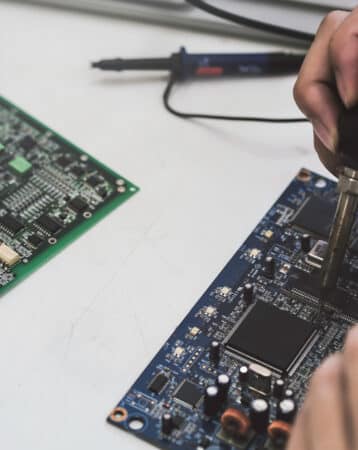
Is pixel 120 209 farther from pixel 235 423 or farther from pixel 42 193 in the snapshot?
pixel 235 423

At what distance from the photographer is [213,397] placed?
0.94 metres

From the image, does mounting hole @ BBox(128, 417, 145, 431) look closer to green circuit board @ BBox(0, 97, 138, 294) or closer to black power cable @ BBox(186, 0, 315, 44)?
green circuit board @ BBox(0, 97, 138, 294)

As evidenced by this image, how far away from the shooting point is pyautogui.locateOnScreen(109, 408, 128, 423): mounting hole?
37.8 inches

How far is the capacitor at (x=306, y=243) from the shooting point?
1.16 meters

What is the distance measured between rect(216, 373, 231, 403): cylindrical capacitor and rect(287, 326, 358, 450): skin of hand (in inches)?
7.0

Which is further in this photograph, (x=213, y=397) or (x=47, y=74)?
(x=47, y=74)

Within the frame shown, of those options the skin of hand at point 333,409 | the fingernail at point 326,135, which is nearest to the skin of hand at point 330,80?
the fingernail at point 326,135

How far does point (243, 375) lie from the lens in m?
0.98

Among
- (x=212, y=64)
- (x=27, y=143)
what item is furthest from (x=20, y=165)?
(x=212, y=64)

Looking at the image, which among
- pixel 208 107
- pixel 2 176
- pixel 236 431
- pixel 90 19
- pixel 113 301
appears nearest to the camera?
pixel 236 431

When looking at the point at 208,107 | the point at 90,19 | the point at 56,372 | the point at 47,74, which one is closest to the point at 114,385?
the point at 56,372

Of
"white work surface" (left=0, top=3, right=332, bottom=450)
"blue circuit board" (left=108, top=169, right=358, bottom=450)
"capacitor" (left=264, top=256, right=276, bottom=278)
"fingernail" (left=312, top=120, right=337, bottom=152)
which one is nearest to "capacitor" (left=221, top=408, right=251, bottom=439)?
"blue circuit board" (left=108, top=169, right=358, bottom=450)

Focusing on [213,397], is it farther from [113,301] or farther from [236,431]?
[113,301]

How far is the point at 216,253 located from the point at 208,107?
1.21ft
